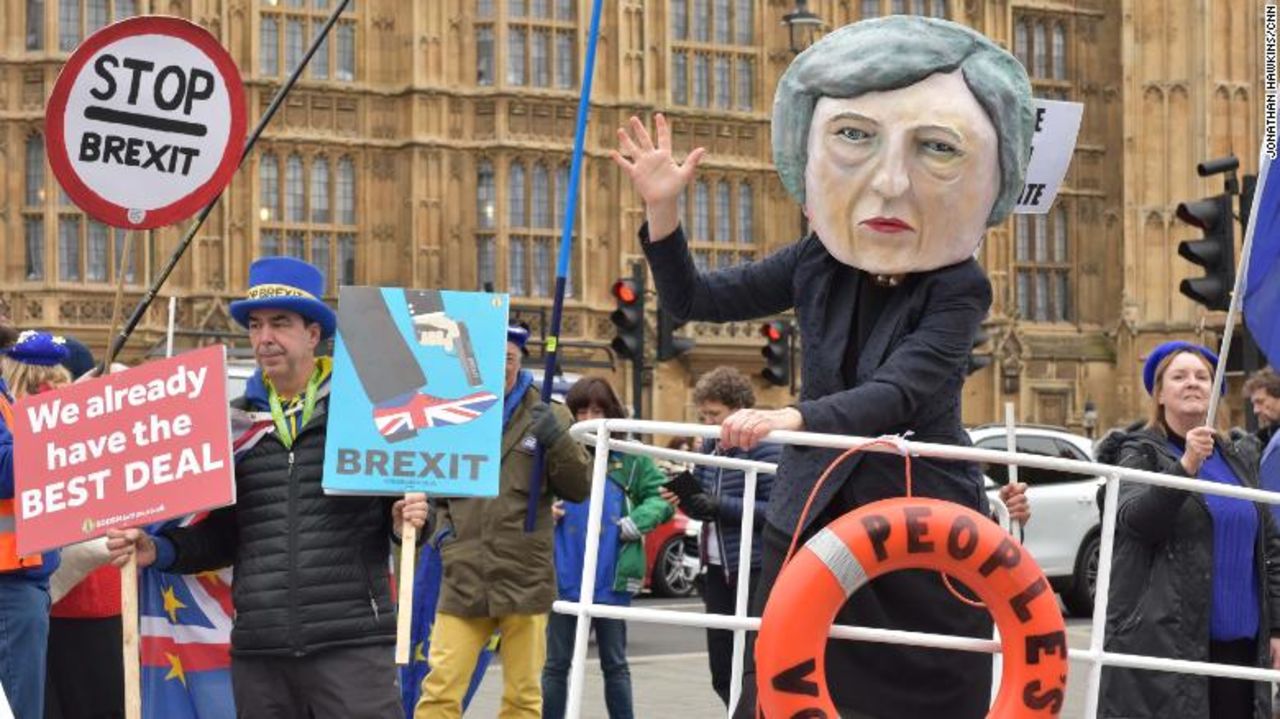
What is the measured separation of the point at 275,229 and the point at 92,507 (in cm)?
2664

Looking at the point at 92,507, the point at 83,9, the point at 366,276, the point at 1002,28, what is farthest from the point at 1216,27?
the point at 92,507

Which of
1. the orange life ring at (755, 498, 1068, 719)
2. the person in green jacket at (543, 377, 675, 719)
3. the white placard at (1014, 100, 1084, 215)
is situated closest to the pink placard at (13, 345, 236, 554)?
the orange life ring at (755, 498, 1068, 719)

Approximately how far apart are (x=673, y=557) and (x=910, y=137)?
15.1 meters

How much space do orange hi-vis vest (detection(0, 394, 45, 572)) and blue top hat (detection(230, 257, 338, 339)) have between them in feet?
2.93

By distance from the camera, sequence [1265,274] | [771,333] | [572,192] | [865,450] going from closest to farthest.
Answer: [865,450], [572,192], [1265,274], [771,333]

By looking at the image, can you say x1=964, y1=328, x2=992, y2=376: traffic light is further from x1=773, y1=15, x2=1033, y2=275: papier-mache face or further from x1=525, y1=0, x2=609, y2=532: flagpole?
x1=525, y1=0, x2=609, y2=532: flagpole

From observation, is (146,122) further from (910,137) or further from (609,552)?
(609,552)

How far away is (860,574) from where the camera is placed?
3.77 meters

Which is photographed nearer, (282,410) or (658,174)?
(658,174)

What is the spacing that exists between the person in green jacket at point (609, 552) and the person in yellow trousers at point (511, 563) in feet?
2.58

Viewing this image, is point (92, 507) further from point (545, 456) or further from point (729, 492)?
point (729, 492)

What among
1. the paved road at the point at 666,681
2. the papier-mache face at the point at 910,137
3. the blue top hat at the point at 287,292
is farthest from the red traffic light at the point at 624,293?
the papier-mache face at the point at 910,137

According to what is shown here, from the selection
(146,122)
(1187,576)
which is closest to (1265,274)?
(1187,576)

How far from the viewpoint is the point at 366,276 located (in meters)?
32.6
